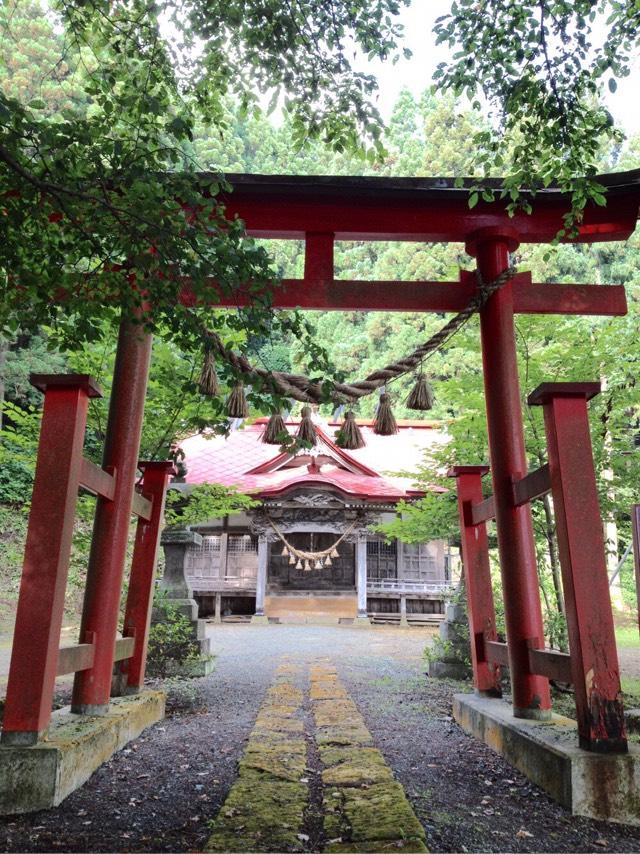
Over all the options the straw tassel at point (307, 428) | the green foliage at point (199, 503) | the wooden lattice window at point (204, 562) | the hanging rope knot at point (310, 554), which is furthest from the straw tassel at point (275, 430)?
the wooden lattice window at point (204, 562)

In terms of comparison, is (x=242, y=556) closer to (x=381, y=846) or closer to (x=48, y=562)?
(x=48, y=562)

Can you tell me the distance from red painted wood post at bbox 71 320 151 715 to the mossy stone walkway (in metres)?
0.99

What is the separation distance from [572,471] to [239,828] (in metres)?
2.10

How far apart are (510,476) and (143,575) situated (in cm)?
274

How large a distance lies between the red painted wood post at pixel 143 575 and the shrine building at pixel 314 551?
10.3 m

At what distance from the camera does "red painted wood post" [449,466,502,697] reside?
457 cm

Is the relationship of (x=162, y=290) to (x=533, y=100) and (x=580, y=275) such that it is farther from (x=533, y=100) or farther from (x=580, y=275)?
(x=580, y=275)

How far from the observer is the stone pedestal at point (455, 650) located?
23.2 ft

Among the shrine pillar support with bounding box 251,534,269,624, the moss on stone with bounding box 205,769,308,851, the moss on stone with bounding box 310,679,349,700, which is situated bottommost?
the moss on stone with bounding box 205,769,308,851

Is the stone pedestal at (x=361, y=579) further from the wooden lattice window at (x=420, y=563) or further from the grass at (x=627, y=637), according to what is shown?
the grass at (x=627, y=637)

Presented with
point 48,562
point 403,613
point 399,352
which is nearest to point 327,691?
point 48,562

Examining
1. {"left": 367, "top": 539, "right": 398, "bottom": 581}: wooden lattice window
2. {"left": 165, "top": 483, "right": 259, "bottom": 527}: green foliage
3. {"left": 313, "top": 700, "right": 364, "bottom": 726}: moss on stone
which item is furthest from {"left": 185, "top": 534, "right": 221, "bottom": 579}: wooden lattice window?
{"left": 313, "top": 700, "right": 364, "bottom": 726}: moss on stone

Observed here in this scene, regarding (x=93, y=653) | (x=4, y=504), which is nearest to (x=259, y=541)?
(x=4, y=504)

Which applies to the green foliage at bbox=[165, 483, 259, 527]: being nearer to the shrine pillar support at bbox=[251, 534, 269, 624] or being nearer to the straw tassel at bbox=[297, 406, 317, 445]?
the straw tassel at bbox=[297, 406, 317, 445]
